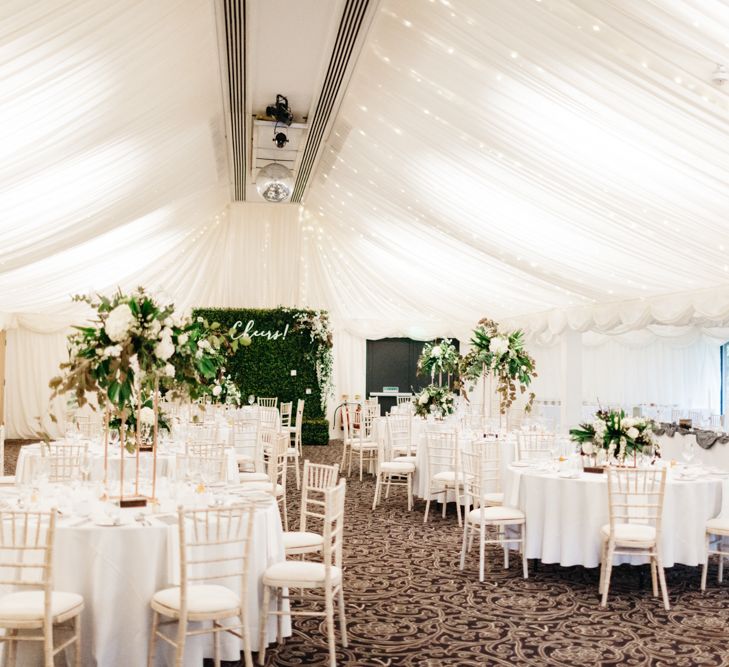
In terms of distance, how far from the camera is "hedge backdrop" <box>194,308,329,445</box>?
58.9 ft

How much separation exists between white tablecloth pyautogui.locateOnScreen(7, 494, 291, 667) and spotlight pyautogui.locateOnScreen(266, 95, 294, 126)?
6.99 metres

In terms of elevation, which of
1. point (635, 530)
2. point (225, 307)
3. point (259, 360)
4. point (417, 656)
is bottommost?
point (417, 656)

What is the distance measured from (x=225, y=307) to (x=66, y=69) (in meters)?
12.2

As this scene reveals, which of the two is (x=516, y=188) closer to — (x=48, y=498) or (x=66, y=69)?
(x=66, y=69)

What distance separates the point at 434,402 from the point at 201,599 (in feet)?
24.8

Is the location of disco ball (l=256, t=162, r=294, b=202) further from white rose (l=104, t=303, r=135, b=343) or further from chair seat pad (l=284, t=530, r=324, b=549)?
white rose (l=104, t=303, r=135, b=343)

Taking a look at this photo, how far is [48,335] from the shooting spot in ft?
61.0

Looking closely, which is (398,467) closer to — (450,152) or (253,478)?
(253,478)

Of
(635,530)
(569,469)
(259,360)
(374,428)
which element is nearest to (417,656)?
(635,530)

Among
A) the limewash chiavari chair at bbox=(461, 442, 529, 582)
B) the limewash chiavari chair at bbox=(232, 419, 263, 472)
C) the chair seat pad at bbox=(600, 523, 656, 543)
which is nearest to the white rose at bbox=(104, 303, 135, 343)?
the limewash chiavari chair at bbox=(461, 442, 529, 582)

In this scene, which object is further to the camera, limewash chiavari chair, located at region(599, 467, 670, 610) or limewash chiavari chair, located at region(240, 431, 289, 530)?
limewash chiavari chair, located at region(240, 431, 289, 530)

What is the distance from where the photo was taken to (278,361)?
18.1 m

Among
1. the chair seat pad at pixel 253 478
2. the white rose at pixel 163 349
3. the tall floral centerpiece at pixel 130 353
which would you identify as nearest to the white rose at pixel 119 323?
the tall floral centerpiece at pixel 130 353

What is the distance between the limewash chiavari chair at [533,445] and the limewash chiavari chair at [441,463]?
74 centimetres
